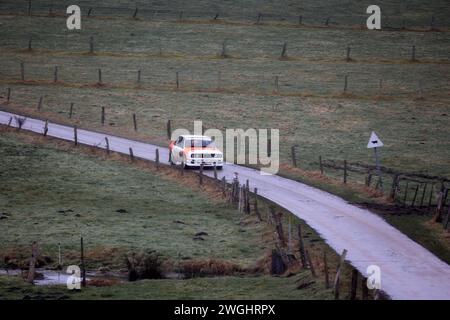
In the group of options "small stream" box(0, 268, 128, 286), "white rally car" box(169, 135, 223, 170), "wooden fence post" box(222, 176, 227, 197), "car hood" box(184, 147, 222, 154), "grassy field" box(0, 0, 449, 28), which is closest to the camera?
"small stream" box(0, 268, 128, 286)

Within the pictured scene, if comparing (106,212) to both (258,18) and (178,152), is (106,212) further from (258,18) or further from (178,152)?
(258,18)

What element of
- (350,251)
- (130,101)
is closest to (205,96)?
(130,101)

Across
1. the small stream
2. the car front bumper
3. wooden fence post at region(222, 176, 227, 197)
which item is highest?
the car front bumper

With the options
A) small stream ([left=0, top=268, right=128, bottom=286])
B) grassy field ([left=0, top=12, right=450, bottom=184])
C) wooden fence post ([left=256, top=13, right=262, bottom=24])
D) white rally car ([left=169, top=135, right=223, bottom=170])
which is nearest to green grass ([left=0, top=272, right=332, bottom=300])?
small stream ([left=0, top=268, right=128, bottom=286])

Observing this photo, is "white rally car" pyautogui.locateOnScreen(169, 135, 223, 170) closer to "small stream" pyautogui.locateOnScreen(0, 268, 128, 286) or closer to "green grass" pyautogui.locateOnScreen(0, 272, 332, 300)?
"small stream" pyautogui.locateOnScreen(0, 268, 128, 286)

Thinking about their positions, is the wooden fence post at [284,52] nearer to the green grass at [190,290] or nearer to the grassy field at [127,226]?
the grassy field at [127,226]

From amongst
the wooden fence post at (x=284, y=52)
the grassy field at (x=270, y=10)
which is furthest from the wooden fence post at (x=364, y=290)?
the grassy field at (x=270, y=10)
